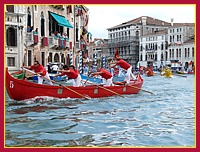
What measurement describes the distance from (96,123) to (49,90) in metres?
2.69

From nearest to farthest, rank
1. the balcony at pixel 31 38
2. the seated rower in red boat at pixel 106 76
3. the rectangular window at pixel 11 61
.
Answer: the seated rower in red boat at pixel 106 76 < the rectangular window at pixel 11 61 < the balcony at pixel 31 38

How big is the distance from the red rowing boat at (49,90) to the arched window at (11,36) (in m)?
6.43

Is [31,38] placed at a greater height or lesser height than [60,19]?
lesser

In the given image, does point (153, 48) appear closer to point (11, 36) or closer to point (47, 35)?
point (47, 35)

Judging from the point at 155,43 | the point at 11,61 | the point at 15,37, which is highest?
the point at 155,43

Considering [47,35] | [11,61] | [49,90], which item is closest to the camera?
[49,90]

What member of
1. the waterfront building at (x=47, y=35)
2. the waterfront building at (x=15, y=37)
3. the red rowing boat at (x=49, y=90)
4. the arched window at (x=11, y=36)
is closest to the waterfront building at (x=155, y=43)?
the waterfront building at (x=47, y=35)

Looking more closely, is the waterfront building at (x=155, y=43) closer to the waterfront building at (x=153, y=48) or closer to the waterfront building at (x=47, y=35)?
the waterfront building at (x=153, y=48)

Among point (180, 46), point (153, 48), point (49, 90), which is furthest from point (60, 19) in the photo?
point (153, 48)

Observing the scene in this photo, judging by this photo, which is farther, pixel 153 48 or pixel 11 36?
pixel 153 48

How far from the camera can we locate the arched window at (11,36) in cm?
1442

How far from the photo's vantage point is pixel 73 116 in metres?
6.72

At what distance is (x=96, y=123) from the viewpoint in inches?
234

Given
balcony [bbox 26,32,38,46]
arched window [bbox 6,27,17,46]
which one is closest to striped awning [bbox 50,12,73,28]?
balcony [bbox 26,32,38,46]
